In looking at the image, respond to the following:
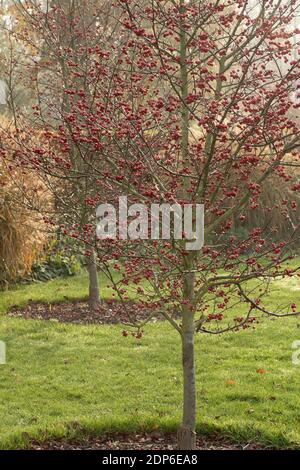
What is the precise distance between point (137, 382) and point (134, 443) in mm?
1345

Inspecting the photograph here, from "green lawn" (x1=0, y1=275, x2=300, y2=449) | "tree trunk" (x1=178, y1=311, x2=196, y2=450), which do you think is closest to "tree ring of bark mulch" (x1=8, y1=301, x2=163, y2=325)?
"green lawn" (x1=0, y1=275, x2=300, y2=449)

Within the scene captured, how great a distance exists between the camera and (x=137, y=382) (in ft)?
20.5

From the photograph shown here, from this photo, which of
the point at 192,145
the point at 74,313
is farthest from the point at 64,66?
the point at 192,145

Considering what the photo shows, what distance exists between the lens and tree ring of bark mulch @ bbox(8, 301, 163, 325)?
348 inches

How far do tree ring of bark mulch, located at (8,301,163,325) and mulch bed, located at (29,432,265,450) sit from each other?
3508 millimetres

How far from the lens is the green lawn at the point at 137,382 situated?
5.13 meters

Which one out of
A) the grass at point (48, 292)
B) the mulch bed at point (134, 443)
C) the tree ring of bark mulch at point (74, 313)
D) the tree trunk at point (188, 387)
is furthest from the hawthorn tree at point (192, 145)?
the grass at point (48, 292)

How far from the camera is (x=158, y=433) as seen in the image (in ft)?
16.8

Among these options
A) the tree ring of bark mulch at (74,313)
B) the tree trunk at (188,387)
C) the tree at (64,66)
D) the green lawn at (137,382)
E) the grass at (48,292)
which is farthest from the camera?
the grass at (48,292)

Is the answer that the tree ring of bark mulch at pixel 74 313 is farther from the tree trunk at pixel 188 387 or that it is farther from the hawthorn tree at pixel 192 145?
the hawthorn tree at pixel 192 145

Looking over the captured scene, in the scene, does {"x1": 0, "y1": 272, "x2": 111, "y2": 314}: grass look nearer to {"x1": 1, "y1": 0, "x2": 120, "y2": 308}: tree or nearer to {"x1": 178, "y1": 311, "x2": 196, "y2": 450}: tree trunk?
{"x1": 1, "y1": 0, "x2": 120, "y2": 308}: tree

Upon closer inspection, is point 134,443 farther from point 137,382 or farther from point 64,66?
point 64,66

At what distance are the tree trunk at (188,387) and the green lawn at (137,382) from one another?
0.64 meters

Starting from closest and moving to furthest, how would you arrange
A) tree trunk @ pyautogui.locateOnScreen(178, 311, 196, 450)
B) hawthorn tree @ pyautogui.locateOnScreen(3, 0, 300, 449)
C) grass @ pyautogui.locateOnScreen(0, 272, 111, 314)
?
hawthorn tree @ pyautogui.locateOnScreen(3, 0, 300, 449) → tree trunk @ pyautogui.locateOnScreen(178, 311, 196, 450) → grass @ pyautogui.locateOnScreen(0, 272, 111, 314)
